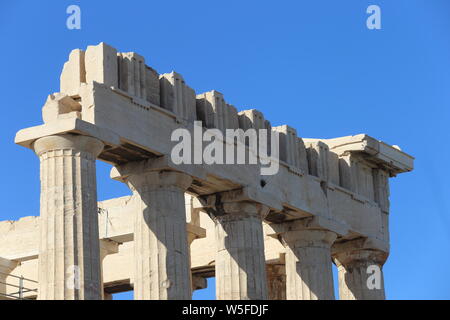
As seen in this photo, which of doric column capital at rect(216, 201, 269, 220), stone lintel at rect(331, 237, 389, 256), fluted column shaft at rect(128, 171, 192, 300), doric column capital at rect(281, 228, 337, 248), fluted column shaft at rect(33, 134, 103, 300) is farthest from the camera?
stone lintel at rect(331, 237, 389, 256)

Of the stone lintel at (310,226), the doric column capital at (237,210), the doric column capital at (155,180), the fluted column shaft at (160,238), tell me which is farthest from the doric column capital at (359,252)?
the doric column capital at (155,180)

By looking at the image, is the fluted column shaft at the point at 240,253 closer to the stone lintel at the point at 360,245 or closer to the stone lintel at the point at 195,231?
the stone lintel at the point at 195,231

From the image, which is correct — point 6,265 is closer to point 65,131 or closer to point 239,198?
point 239,198

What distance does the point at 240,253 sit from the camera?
125 feet

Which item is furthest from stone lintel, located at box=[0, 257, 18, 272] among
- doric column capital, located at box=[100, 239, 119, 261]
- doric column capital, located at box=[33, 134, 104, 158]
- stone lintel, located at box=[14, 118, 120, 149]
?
doric column capital, located at box=[33, 134, 104, 158]

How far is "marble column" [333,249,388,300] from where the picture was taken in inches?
1727

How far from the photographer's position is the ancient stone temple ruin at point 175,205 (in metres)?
32.3

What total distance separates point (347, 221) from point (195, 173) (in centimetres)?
812

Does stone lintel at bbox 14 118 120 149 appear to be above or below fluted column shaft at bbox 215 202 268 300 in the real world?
above

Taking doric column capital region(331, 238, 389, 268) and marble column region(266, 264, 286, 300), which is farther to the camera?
marble column region(266, 264, 286, 300)

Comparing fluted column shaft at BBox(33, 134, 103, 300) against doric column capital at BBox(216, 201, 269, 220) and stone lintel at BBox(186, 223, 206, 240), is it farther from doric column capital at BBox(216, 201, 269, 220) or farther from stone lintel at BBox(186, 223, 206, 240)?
stone lintel at BBox(186, 223, 206, 240)

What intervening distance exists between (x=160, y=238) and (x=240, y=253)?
373 cm

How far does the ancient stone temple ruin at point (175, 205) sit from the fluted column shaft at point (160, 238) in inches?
1.4

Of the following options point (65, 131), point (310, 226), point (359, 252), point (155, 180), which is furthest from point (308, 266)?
point (65, 131)
